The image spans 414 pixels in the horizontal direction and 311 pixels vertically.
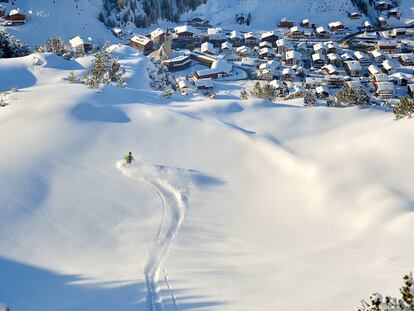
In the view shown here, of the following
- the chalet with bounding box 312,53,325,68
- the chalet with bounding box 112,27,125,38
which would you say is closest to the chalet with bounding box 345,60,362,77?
the chalet with bounding box 312,53,325,68

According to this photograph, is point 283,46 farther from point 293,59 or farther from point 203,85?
point 203,85

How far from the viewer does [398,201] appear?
51.4ft

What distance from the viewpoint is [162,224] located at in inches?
608

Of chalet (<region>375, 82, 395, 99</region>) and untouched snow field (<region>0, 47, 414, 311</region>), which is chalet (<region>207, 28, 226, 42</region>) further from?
untouched snow field (<region>0, 47, 414, 311</region>)

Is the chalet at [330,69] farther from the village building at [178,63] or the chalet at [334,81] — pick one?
the village building at [178,63]

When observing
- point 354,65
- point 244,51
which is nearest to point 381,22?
point 354,65

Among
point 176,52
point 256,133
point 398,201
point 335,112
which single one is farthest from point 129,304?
point 176,52

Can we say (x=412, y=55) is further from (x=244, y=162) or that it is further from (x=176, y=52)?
(x=244, y=162)

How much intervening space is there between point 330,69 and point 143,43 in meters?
26.0

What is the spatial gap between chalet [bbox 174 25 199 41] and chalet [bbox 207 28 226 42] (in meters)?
2.06

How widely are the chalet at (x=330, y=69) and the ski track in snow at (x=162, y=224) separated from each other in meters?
40.9

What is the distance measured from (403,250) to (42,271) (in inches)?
403

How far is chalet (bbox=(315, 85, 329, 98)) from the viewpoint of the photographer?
47203 mm

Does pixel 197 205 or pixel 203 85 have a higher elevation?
pixel 197 205
